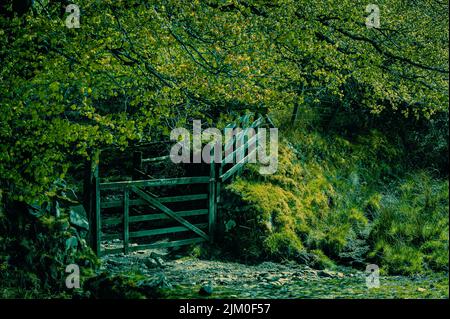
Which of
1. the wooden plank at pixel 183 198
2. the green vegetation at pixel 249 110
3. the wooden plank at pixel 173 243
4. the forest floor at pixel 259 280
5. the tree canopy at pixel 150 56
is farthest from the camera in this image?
the wooden plank at pixel 183 198

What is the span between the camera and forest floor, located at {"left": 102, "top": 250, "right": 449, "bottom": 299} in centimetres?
909

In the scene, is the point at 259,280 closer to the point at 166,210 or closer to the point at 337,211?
the point at 166,210

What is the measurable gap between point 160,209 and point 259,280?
316 centimetres

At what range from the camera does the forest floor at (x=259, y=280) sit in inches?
358

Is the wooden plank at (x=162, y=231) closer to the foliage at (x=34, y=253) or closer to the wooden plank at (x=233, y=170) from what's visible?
the wooden plank at (x=233, y=170)

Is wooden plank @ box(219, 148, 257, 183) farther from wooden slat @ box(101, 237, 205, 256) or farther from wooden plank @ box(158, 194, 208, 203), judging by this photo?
wooden slat @ box(101, 237, 205, 256)

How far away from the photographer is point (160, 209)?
12.6 m

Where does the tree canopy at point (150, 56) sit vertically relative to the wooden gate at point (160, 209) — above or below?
above

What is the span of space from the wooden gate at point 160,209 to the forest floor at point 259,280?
1.63ft

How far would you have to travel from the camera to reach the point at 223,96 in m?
10.8

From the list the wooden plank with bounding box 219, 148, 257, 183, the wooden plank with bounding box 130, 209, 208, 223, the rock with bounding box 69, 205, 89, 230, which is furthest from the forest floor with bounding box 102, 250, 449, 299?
the wooden plank with bounding box 219, 148, 257, 183

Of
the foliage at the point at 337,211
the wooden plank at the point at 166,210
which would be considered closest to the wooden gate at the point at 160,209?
the wooden plank at the point at 166,210

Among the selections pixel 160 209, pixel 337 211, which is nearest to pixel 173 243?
pixel 160 209

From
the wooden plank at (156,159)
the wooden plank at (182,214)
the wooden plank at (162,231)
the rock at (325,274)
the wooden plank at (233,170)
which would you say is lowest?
the rock at (325,274)
